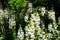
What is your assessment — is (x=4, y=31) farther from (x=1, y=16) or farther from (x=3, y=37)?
(x=1, y=16)

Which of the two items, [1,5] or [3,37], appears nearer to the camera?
[3,37]

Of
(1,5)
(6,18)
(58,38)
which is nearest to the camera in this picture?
(58,38)

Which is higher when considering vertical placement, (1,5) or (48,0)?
(48,0)

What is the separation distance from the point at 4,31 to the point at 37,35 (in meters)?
2.06

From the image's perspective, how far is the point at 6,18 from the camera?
9914mm

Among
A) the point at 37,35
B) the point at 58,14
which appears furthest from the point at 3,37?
the point at 58,14

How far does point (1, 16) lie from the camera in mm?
10422

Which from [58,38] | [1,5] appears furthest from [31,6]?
[1,5]

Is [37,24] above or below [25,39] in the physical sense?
above

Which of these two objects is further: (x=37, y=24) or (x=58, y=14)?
(x=58, y=14)

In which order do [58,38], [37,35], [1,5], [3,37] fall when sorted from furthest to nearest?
[1,5] → [3,37] → [58,38] → [37,35]

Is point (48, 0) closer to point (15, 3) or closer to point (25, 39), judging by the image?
point (15, 3)

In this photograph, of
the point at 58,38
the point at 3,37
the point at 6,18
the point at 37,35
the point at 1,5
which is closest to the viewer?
the point at 37,35

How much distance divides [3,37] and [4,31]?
25cm
